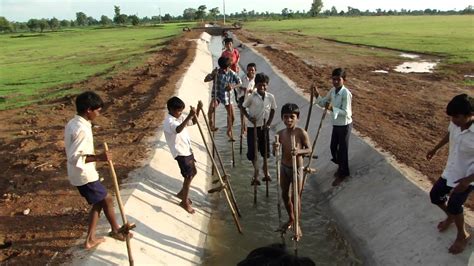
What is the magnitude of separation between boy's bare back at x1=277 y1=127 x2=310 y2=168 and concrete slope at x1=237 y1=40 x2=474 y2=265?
164 cm

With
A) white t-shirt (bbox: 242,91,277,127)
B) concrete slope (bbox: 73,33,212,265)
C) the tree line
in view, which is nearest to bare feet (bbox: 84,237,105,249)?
concrete slope (bbox: 73,33,212,265)

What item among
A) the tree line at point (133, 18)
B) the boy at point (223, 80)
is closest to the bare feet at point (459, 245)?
the boy at point (223, 80)

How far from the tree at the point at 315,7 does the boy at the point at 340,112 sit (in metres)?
143

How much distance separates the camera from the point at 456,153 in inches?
192

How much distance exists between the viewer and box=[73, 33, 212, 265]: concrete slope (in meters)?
5.77

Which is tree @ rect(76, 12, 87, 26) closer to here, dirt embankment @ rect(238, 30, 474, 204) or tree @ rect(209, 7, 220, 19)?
tree @ rect(209, 7, 220, 19)

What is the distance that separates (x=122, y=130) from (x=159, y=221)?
528 centimetres

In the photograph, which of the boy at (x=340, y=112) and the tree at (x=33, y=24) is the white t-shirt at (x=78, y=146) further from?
the tree at (x=33, y=24)

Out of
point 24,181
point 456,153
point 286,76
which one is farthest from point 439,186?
point 286,76

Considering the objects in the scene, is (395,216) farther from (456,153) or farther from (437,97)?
(437,97)

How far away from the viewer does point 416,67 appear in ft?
74.1

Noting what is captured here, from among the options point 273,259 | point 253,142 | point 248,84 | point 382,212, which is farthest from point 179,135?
point 382,212

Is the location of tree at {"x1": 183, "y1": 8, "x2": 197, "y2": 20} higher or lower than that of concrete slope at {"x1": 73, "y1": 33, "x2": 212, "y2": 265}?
lower

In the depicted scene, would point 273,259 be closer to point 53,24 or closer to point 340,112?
point 340,112
